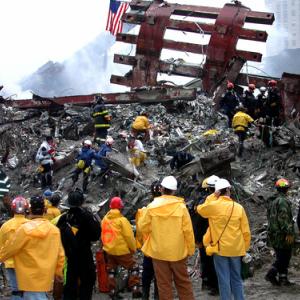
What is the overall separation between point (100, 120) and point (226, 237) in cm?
741

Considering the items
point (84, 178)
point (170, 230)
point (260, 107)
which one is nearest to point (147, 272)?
point (170, 230)

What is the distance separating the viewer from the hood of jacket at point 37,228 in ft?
14.5

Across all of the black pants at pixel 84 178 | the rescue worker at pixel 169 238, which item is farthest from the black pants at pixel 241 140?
the rescue worker at pixel 169 238

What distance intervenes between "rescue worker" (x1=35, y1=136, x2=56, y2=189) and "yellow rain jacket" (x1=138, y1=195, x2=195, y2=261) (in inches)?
247

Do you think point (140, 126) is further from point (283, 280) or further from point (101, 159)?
point (283, 280)

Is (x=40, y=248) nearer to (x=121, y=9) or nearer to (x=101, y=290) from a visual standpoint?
(x=101, y=290)

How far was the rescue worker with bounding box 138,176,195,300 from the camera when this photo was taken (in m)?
5.15

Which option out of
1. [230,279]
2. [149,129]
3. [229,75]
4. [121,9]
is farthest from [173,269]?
[121,9]

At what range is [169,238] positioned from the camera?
5145 millimetres

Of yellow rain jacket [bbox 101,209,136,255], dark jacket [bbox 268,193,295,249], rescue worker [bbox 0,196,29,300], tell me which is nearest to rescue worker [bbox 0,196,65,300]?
rescue worker [bbox 0,196,29,300]

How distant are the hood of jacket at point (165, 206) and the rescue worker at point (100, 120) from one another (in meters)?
7.09

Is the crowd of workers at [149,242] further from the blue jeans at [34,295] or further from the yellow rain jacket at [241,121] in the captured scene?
the yellow rain jacket at [241,121]

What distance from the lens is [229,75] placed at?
1578 centimetres

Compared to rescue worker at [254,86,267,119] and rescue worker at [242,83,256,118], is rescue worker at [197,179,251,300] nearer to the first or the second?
rescue worker at [254,86,267,119]
